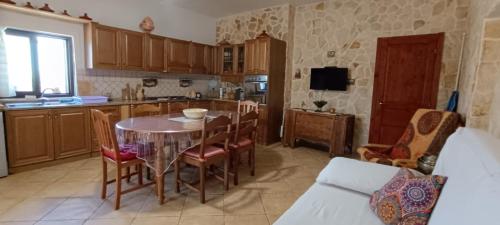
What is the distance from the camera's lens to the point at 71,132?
11.6ft

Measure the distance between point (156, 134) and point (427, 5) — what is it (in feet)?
13.2

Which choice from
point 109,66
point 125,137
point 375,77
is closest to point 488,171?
point 125,137

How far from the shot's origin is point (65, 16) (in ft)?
12.0

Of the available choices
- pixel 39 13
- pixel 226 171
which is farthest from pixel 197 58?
pixel 226 171

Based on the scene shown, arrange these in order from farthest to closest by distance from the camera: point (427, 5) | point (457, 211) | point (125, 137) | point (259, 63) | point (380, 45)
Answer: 1. point (259, 63)
2. point (380, 45)
3. point (427, 5)
4. point (125, 137)
5. point (457, 211)

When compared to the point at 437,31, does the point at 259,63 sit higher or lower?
lower

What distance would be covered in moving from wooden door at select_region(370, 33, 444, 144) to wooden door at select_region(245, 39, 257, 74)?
2157mm

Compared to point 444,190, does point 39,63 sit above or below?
above

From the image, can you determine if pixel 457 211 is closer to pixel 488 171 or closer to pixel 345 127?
pixel 488 171

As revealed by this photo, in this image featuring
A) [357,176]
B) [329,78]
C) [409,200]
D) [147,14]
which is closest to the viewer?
[409,200]

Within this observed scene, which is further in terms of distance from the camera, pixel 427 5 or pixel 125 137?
pixel 427 5

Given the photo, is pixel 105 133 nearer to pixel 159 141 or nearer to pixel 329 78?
pixel 159 141

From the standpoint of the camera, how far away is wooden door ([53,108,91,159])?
3393 millimetres

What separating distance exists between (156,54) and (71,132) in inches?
74.7
